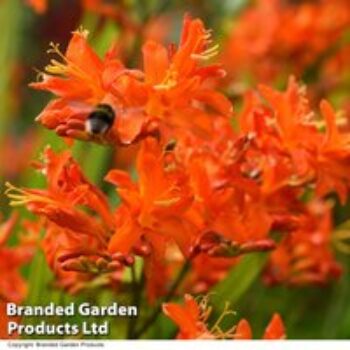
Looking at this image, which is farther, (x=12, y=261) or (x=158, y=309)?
(x=12, y=261)

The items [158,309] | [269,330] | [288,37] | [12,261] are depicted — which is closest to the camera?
[269,330]

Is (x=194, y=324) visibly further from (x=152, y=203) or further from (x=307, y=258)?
(x=307, y=258)

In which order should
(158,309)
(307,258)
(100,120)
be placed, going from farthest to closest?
(307,258) < (158,309) < (100,120)

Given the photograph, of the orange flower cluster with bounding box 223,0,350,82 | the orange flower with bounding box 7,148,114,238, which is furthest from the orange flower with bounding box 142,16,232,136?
the orange flower cluster with bounding box 223,0,350,82

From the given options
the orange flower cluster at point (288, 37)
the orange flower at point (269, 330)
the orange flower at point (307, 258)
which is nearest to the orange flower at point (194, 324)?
the orange flower at point (269, 330)

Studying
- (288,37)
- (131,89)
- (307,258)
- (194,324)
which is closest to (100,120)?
(131,89)

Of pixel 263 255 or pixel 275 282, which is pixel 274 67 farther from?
pixel 263 255
